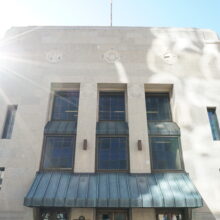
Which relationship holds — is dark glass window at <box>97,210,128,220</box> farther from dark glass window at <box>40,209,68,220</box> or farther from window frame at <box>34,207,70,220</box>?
dark glass window at <box>40,209,68,220</box>

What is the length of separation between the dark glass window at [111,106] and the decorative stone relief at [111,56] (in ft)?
6.98

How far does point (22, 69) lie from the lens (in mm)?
11438

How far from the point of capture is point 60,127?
33.2ft

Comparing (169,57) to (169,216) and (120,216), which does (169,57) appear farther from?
(120,216)

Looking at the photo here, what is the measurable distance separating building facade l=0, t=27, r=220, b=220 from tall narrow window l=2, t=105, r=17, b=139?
6cm

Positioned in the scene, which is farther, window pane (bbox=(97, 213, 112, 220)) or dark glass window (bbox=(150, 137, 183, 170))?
dark glass window (bbox=(150, 137, 183, 170))

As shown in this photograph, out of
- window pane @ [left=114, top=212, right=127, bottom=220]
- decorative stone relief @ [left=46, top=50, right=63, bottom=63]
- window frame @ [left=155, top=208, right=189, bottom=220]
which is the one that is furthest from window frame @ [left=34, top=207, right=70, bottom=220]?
decorative stone relief @ [left=46, top=50, right=63, bottom=63]

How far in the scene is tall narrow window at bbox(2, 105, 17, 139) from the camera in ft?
33.4

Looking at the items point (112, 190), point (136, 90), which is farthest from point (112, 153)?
point (136, 90)

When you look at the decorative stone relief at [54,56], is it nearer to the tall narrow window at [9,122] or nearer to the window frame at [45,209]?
the tall narrow window at [9,122]

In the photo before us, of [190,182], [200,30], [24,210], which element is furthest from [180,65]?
[24,210]

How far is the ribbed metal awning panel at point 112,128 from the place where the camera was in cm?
986

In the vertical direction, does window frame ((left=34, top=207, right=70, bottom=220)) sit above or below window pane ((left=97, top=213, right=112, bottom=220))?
above

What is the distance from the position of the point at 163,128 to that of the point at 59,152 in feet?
19.2
